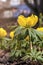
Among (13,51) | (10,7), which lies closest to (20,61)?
(13,51)

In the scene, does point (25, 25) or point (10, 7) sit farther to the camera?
point (10, 7)

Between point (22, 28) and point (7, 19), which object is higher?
point (22, 28)

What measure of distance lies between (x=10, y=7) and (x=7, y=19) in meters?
0.66

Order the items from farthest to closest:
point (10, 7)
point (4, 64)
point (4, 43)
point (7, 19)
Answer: point (10, 7)
point (7, 19)
point (4, 43)
point (4, 64)

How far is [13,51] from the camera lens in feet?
2.56

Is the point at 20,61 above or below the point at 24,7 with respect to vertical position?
above

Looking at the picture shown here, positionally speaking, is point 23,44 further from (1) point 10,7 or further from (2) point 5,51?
(1) point 10,7

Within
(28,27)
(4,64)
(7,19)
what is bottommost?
(7,19)

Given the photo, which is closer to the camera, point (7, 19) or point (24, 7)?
point (7, 19)

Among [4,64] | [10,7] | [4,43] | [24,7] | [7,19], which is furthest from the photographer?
[10,7]

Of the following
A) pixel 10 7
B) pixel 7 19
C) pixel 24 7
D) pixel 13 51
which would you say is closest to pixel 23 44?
pixel 13 51

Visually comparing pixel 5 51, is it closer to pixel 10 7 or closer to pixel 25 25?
pixel 25 25

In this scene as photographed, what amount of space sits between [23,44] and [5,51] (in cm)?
9

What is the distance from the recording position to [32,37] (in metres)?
0.76
